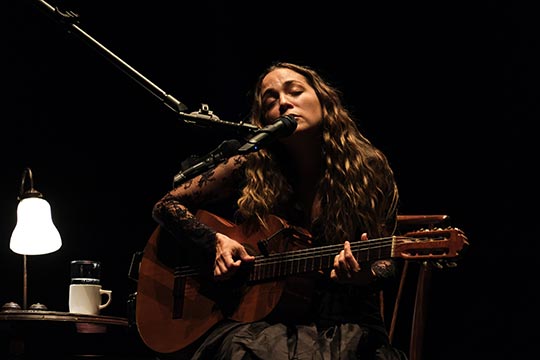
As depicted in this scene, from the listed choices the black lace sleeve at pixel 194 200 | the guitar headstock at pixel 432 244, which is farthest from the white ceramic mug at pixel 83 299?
the guitar headstock at pixel 432 244

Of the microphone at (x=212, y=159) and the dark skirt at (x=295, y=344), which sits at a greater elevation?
the microphone at (x=212, y=159)

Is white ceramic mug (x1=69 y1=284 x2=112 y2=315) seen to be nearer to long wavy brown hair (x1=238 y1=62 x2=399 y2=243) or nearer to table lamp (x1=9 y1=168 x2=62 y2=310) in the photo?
table lamp (x1=9 y1=168 x2=62 y2=310)

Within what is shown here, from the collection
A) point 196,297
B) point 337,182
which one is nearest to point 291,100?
point 337,182

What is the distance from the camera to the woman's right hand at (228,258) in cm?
223

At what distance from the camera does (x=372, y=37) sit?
327 centimetres

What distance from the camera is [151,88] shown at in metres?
2.06

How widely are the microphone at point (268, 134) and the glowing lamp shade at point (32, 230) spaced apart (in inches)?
52.5

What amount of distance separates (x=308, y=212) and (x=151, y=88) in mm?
680

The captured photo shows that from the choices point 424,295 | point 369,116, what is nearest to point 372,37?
point 369,116

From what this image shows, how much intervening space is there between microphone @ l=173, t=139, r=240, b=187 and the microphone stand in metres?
0.08

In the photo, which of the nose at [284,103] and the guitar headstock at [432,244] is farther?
the nose at [284,103]

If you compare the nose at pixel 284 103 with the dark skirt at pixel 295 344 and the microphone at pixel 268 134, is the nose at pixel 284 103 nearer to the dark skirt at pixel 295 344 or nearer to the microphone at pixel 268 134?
the microphone at pixel 268 134

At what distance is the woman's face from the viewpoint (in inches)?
96.9

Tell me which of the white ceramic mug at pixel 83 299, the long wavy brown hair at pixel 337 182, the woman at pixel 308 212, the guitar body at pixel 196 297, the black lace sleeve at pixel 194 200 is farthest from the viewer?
the white ceramic mug at pixel 83 299
